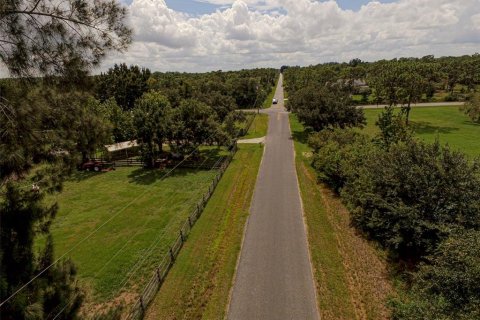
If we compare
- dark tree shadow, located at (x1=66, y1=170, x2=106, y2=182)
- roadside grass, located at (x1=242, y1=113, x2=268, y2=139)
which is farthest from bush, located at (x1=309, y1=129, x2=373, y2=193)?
dark tree shadow, located at (x1=66, y1=170, x2=106, y2=182)

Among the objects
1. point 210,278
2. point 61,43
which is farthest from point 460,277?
point 61,43

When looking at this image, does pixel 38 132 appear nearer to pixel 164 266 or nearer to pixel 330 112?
pixel 164 266

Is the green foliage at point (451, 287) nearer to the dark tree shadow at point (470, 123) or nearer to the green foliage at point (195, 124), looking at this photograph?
the green foliage at point (195, 124)

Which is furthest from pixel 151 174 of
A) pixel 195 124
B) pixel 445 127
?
pixel 445 127

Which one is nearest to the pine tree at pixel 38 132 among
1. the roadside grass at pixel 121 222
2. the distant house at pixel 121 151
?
the roadside grass at pixel 121 222

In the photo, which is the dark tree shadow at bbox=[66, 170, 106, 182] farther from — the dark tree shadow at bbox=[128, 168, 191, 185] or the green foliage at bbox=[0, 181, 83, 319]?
the green foliage at bbox=[0, 181, 83, 319]

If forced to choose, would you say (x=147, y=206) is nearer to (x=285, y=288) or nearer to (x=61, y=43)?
(x=285, y=288)

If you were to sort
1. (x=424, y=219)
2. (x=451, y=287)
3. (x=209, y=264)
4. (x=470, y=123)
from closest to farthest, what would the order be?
(x=451, y=287) < (x=424, y=219) < (x=209, y=264) < (x=470, y=123)
